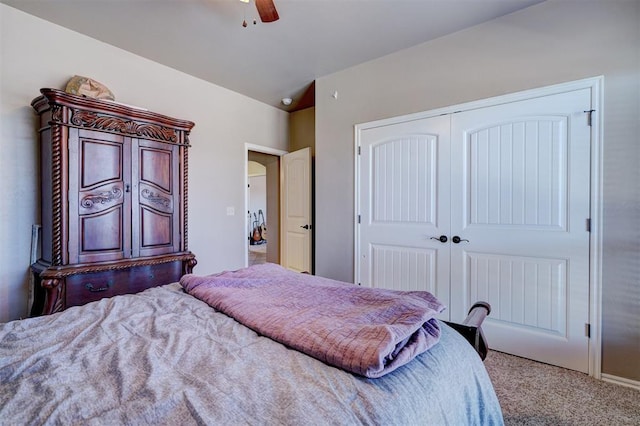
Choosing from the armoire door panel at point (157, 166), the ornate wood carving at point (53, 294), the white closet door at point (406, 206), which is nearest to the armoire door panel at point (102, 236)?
the ornate wood carving at point (53, 294)

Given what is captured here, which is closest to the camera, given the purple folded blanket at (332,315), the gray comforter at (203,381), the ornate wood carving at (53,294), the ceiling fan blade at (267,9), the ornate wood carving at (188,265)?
the gray comforter at (203,381)

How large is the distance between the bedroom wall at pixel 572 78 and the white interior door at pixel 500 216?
5.3 inches

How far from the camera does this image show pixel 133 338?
102cm

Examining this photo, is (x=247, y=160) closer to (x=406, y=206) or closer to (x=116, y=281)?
(x=116, y=281)

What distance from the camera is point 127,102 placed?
2.84 metres

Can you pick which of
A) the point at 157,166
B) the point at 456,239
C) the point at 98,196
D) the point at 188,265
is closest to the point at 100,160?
the point at 98,196

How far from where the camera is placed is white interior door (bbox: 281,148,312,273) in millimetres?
3938

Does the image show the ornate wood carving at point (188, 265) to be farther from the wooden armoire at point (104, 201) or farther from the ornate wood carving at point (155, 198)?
the ornate wood carving at point (155, 198)

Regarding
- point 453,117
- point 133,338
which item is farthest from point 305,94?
point 133,338

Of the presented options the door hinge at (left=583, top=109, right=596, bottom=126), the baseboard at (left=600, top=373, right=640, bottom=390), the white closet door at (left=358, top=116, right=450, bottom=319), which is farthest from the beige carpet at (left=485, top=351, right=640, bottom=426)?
the door hinge at (left=583, top=109, right=596, bottom=126)

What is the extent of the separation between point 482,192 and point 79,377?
8.92 ft

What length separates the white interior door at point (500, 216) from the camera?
210cm

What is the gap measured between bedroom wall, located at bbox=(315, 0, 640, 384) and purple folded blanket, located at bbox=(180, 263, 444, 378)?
1.70 metres

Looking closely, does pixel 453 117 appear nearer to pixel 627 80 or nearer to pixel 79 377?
pixel 627 80
